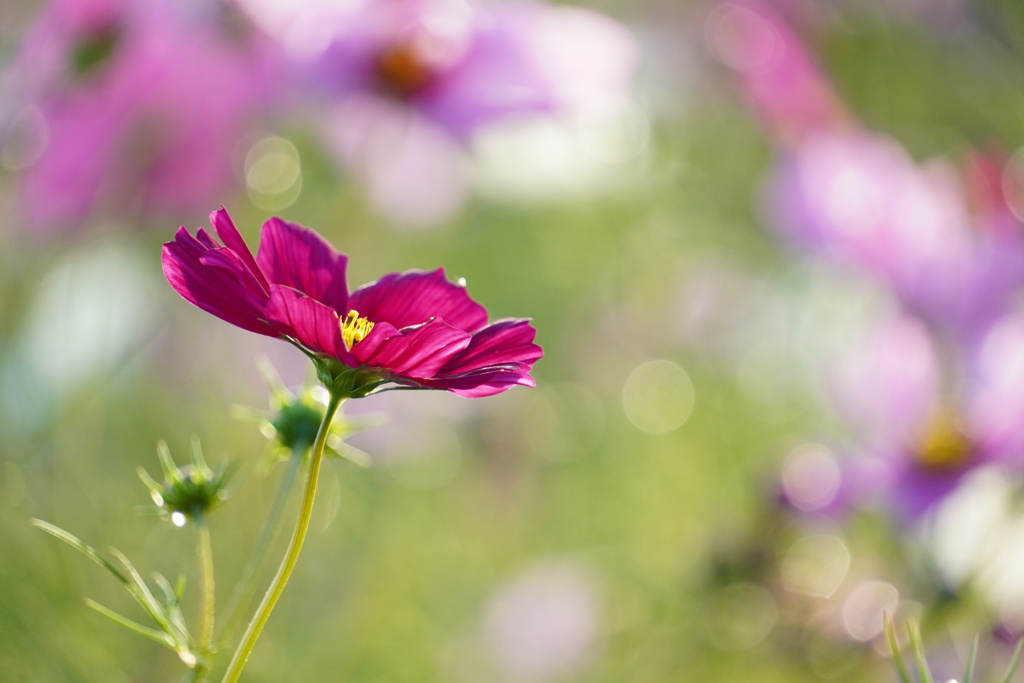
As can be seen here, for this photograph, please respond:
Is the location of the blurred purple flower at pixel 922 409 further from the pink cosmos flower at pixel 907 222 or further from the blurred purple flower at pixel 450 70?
the blurred purple flower at pixel 450 70

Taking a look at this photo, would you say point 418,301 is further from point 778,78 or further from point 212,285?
point 778,78

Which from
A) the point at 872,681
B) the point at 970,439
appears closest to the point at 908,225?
the point at 970,439

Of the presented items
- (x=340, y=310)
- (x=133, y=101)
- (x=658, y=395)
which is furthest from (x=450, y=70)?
(x=658, y=395)

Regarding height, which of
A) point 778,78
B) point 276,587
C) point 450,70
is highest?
point 778,78

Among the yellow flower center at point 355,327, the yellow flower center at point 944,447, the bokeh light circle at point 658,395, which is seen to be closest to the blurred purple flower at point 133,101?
the yellow flower center at point 355,327

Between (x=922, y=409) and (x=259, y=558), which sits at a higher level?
(x=922, y=409)

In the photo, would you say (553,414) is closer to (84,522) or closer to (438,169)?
(438,169)

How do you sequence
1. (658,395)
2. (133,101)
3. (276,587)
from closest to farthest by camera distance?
1. (276,587)
2. (133,101)
3. (658,395)

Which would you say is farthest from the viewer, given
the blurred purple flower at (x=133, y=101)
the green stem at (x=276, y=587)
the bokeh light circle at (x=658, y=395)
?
the bokeh light circle at (x=658, y=395)
